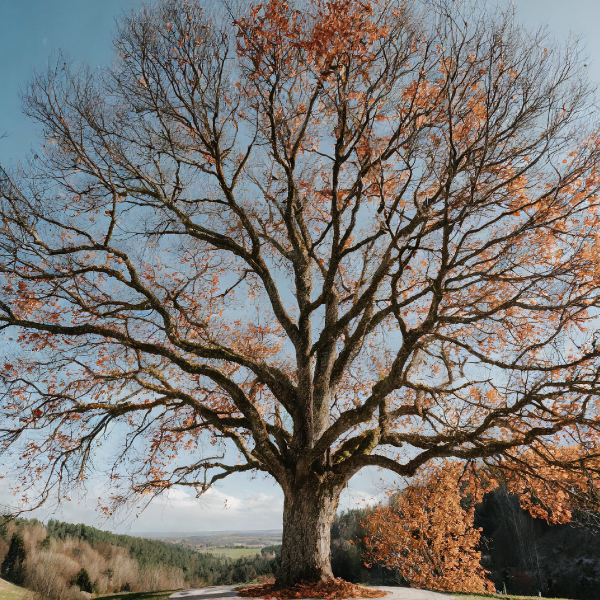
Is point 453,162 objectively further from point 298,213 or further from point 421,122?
point 298,213

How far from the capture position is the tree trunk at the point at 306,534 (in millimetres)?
6340

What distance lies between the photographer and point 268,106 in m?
6.64

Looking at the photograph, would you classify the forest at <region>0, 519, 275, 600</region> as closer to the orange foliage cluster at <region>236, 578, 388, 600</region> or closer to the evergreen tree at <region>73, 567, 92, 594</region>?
the evergreen tree at <region>73, 567, 92, 594</region>

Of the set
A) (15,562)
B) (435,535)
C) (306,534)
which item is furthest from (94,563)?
(306,534)

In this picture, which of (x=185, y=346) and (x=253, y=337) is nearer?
(x=185, y=346)

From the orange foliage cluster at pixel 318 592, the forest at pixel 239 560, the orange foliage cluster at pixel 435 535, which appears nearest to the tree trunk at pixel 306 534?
the orange foliage cluster at pixel 318 592

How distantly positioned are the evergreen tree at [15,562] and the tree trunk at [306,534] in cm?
1709

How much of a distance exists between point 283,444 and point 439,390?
3.24 meters

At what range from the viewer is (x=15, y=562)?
56.8 ft

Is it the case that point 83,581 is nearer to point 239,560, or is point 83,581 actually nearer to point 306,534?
point 239,560

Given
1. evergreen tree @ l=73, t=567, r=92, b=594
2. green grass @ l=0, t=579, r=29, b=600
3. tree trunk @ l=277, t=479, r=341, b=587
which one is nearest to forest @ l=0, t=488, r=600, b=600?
evergreen tree @ l=73, t=567, r=92, b=594

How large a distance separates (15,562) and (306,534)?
18460 millimetres

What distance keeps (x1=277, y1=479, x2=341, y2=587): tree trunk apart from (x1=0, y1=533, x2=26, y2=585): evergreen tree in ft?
56.1

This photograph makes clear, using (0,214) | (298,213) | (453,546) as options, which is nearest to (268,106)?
(298,213)
